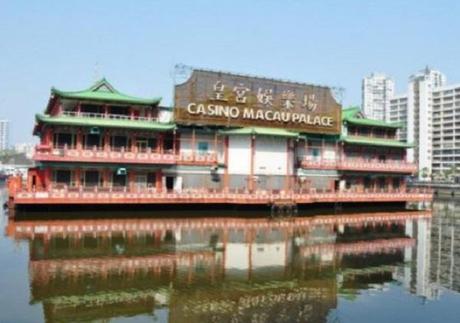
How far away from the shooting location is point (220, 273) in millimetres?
23875

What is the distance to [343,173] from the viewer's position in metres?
65.2

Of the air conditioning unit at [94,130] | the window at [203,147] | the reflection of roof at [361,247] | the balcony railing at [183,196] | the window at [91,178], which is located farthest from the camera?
the window at [203,147]

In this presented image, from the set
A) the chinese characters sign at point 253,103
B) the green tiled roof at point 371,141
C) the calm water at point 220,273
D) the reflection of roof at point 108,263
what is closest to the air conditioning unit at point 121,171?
the chinese characters sign at point 253,103

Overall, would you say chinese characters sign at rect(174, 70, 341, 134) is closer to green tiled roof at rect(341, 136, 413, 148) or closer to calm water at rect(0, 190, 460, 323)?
green tiled roof at rect(341, 136, 413, 148)

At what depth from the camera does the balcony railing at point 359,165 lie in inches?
2430

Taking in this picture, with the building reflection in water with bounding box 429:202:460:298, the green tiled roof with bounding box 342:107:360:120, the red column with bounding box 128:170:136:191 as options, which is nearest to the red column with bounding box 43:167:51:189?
the red column with bounding box 128:170:136:191

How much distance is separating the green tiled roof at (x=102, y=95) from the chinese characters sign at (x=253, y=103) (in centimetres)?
405

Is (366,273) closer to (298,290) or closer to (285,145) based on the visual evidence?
(298,290)

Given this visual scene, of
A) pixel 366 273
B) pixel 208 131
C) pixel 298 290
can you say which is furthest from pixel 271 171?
pixel 298 290

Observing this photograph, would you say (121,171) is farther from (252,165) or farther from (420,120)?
(420,120)

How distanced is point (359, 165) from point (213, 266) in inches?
1742

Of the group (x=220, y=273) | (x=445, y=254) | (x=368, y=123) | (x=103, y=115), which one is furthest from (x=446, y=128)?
(x=220, y=273)

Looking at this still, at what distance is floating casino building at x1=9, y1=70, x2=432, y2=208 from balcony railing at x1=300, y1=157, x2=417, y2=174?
0.63 ft

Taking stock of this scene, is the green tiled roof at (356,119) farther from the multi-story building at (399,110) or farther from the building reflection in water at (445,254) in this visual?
the multi-story building at (399,110)
